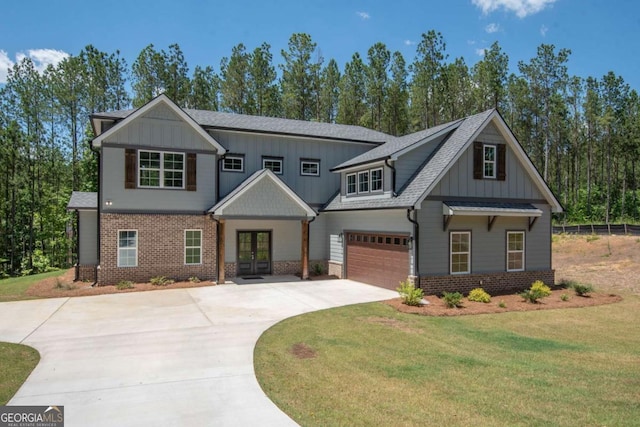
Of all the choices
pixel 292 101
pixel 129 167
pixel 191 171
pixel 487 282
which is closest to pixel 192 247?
pixel 191 171

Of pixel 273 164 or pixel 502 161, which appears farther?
pixel 273 164

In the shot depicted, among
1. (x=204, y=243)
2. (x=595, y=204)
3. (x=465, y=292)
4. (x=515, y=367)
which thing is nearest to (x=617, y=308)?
(x=465, y=292)

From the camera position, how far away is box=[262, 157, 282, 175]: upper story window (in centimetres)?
2128

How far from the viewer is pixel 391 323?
1141 centimetres

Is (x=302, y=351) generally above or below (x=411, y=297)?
below

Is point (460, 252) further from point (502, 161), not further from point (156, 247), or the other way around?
point (156, 247)

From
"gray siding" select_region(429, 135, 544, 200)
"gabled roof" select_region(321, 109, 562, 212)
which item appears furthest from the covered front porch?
"gray siding" select_region(429, 135, 544, 200)

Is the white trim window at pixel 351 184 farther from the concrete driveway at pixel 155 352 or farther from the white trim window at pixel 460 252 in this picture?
the concrete driveway at pixel 155 352

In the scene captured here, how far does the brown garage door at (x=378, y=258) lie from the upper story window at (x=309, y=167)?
419 cm

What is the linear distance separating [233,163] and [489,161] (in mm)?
11661

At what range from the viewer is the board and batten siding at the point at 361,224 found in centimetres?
1638

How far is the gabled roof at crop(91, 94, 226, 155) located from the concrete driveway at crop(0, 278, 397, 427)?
258 inches

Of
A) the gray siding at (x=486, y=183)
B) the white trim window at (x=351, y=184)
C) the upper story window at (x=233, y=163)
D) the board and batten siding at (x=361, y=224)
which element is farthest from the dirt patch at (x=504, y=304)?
the upper story window at (x=233, y=163)

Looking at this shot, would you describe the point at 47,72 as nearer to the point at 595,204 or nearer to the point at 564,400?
the point at 564,400
